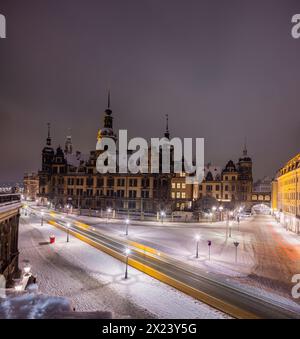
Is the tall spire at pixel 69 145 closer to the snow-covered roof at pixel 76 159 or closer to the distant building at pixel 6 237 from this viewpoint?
the snow-covered roof at pixel 76 159

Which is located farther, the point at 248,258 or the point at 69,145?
the point at 69,145

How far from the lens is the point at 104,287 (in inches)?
626

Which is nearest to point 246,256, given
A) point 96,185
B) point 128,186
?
point 128,186

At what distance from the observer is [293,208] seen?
42.6 m

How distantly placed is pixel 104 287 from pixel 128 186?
50808mm

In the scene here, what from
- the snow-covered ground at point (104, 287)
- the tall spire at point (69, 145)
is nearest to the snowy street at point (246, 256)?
the snow-covered ground at point (104, 287)

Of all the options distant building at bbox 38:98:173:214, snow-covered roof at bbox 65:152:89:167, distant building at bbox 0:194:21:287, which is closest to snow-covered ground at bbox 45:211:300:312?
distant building at bbox 0:194:21:287

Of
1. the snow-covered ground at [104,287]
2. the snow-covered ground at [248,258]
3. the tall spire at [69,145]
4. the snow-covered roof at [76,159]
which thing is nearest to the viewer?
the snow-covered ground at [104,287]

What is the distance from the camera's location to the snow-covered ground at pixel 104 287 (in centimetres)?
1294

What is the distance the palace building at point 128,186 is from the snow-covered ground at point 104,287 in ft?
132

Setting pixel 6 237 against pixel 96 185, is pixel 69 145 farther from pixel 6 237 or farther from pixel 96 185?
pixel 6 237
